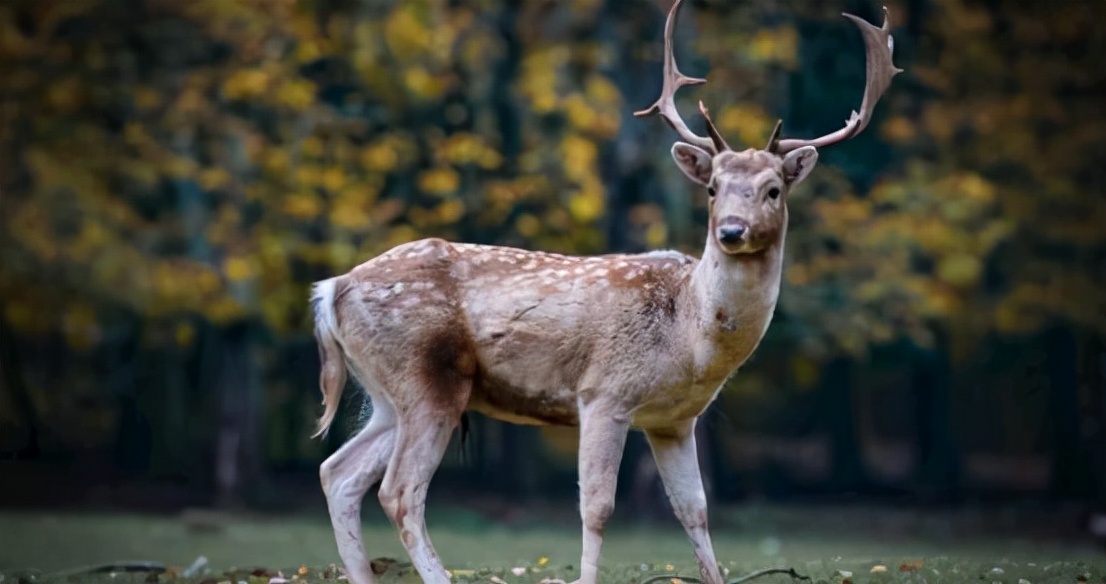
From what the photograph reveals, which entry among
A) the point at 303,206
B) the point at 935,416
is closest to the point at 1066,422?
the point at 935,416

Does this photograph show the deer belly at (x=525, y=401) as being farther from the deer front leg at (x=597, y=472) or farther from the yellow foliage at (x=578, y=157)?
the yellow foliage at (x=578, y=157)

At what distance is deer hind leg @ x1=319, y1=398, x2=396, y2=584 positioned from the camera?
7.33 meters

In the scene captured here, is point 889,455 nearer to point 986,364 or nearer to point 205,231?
point 986,364

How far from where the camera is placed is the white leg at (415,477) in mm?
7137

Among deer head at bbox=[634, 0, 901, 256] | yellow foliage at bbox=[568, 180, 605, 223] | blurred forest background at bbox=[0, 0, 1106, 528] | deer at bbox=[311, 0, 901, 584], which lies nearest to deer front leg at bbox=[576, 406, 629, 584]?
deer at bbox=[311, 0, 901, 584]

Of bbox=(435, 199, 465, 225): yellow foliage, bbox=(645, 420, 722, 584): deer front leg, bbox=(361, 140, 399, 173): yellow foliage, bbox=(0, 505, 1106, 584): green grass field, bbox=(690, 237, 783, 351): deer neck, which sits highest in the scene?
bbox=(361, 140, 399, 173): yellow foliage

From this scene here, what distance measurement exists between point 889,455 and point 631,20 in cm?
544

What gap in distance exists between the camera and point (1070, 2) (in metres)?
14.8

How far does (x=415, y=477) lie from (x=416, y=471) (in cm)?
3

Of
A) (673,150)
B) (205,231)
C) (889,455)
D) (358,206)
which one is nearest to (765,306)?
(673,150)

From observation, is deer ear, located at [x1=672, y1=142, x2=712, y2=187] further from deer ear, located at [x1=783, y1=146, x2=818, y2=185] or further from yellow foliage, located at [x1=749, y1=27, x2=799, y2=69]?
yellow foliage, located at [x1=749, y1=27, x2=799, y2=69]

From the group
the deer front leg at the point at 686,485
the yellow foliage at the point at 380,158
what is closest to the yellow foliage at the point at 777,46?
the yellow foliage at the point at 380,158

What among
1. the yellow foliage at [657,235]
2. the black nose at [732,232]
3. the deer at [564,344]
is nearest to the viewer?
the black nose at [732,232]

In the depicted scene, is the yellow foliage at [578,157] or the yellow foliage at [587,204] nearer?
the yellow foliage at [587,204]
